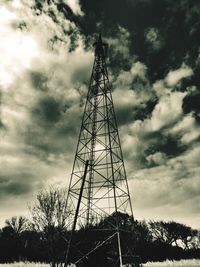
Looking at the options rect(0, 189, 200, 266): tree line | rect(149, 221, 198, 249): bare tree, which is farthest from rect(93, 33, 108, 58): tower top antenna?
rect(149, 221, 198, 249): bare tree

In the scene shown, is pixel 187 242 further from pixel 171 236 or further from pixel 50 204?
pixel 50 204

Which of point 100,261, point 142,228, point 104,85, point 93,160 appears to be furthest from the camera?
point 142,228

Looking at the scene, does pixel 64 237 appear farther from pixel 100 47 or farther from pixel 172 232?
pixel 172 232

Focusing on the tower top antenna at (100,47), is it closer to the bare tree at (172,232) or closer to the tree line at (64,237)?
the tree line at (64,237)

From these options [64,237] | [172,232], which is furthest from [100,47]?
[172,232]

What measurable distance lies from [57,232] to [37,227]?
5.34 feet

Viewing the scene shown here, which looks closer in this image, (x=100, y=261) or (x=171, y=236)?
(x=100, y=261)

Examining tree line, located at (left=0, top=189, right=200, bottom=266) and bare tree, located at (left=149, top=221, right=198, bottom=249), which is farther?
bare tree, located at (left=149, top=221, right=198, bottom=249)

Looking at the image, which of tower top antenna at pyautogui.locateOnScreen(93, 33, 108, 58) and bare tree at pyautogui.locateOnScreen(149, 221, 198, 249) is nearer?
tower top antenna at pyautogui.locateOnScreen(93, 33, 108, 58)

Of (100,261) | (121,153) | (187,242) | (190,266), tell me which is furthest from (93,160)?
(187,242)

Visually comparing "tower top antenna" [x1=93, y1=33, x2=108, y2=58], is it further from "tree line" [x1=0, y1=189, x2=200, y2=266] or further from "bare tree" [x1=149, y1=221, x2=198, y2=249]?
"bare tree" [x1=149, y1=221, x2=198, y2=249]

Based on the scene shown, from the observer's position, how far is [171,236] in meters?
55.4

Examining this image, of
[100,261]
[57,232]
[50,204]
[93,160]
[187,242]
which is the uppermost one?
[187,242]

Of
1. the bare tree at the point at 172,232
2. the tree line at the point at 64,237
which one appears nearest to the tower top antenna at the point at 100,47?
the tree line at the point at 64,237
